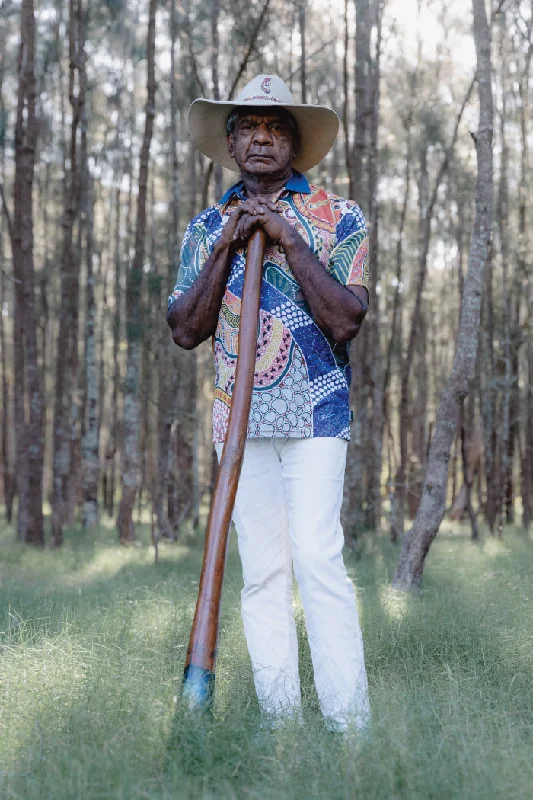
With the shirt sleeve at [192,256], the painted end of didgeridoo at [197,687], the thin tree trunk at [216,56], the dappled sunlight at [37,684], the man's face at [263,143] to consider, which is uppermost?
the thin tree trunk at [216,56]

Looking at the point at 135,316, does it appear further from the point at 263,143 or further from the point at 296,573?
the point at 296,573

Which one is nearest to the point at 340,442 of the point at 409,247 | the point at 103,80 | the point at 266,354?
the point at 266,354

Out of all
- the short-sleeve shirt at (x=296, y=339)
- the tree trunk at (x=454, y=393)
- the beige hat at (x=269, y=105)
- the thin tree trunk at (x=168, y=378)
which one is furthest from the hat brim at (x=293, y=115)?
the thin tree trunk at (x=168, y=378)

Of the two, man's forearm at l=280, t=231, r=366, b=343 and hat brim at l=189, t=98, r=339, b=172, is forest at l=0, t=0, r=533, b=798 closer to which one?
man's forearm at l=280, t=231, r=366, b=343

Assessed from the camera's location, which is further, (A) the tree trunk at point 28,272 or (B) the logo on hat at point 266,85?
(A) the tree trunk at point 28,272

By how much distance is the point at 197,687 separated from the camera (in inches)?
104

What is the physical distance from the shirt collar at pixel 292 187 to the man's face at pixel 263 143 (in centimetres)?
5

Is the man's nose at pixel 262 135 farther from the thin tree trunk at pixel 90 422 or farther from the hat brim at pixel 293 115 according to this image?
the thin tree trunk at pixel 90 422

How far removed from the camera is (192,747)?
98.3 inches

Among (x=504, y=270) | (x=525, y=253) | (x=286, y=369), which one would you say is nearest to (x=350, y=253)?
(x=286, y=369)

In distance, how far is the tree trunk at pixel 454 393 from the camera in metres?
6.16

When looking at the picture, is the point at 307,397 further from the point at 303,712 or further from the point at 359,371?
the point at 359,371

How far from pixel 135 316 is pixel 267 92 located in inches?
281

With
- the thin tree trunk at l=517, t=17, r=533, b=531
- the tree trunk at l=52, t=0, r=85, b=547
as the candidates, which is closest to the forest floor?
the tree trunk at l=52, t=0, r=85, b=547
